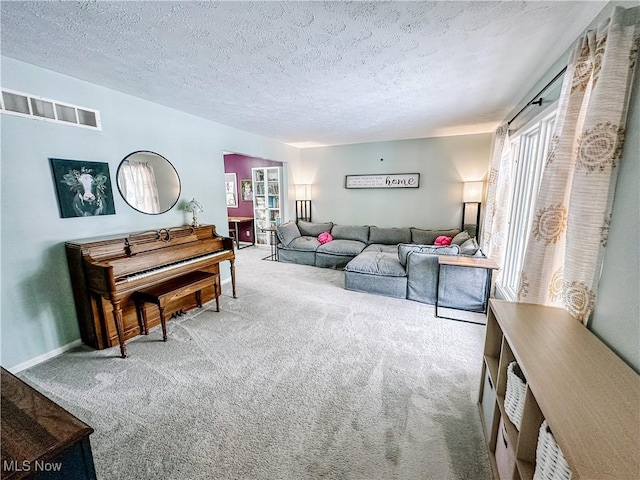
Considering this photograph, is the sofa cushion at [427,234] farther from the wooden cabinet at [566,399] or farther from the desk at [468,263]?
the wooden cabinet at [566,399]

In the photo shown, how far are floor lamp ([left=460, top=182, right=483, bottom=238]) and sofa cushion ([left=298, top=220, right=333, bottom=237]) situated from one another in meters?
2.59

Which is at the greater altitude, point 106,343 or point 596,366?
point 596,366

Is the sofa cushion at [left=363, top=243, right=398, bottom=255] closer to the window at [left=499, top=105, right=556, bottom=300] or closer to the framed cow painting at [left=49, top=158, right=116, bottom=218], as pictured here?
the window at [left=499, top=105, right=556, bottom=300]

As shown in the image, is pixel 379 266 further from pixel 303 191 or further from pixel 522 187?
pixel 303 191

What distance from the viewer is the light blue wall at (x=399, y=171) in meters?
4.71

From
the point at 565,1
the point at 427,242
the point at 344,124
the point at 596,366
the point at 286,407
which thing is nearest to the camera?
the point at 596,366

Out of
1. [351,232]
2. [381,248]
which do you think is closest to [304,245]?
[351,232]

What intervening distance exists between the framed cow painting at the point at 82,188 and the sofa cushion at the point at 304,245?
2993 mm

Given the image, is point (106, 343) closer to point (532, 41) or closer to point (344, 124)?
point (344, 124)

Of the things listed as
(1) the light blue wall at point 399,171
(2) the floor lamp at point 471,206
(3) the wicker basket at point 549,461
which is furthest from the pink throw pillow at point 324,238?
(3) the wicker basket at point 549,461

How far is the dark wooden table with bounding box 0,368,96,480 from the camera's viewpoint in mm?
706

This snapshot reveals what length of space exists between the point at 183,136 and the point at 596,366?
4.01m

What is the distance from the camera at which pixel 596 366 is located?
1.00 meters

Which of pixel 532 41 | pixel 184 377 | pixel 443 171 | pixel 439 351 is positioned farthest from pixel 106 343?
pixel 443 171
